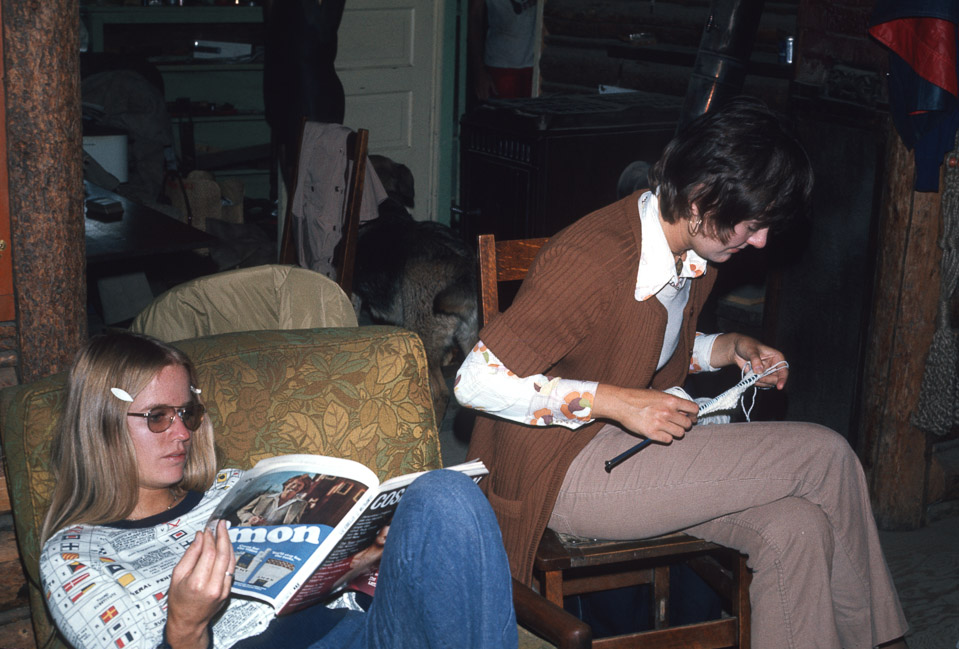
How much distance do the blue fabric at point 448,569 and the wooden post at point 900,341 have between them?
79.4 inches

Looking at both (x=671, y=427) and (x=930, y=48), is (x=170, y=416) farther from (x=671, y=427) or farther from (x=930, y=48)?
(x=930, y=48)

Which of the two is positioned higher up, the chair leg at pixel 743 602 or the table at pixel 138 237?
the table at pixel 138 237

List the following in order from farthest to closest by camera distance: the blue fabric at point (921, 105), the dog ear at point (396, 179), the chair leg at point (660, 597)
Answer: the dog ear at point (396, 179) < the blue fabric at point (921, 105) < the chair leg at point (660, 597)

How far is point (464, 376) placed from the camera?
1.84 meters

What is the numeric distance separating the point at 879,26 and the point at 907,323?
3.01ft

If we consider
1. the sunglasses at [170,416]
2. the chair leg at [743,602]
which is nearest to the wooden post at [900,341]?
the chair leg at [743,602]

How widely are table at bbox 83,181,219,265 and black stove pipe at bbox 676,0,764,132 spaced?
6.09ft

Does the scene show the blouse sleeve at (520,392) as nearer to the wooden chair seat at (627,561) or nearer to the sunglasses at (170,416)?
the wooden chair seat at (627,561)

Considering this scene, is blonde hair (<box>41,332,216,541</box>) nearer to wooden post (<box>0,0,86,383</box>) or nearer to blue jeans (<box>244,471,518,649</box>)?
blue jeans (<box>244,471,518,649</box>)

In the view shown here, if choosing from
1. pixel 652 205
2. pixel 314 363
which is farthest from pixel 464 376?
pixel 652 205

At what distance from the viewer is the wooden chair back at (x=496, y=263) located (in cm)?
213

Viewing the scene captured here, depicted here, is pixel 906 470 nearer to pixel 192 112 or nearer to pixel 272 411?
pixel 272 411

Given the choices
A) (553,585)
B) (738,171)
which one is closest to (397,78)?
(738,171)

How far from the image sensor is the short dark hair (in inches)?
72.1
